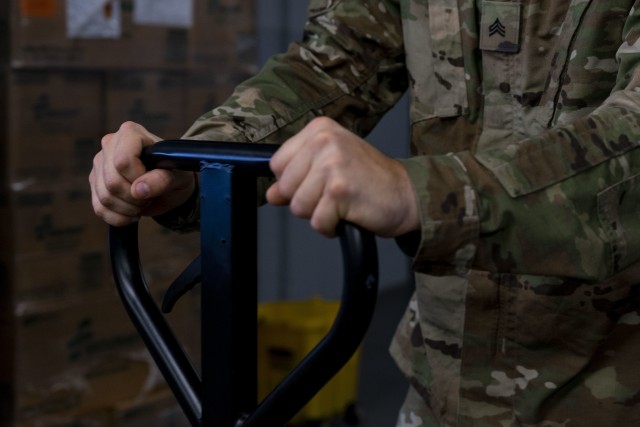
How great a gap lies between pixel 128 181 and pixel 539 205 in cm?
48

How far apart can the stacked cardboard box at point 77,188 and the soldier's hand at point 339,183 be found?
6.62 feet

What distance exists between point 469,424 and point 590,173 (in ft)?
1.87

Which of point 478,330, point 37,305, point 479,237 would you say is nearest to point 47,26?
point 37,305

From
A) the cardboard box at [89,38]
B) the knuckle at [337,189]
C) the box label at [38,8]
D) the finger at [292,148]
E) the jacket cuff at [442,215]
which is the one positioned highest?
the finger at [292,148]

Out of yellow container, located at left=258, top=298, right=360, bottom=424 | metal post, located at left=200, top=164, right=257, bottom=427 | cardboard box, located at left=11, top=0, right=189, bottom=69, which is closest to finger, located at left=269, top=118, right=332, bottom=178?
metal post, located at left=200, top=164, right=257, bottom=427

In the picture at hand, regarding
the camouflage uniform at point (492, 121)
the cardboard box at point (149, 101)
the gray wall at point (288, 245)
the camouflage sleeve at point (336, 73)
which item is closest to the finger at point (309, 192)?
the camouflage uniform at point (492, 121)

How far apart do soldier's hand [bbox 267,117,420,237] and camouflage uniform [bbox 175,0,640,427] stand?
0.21 meters

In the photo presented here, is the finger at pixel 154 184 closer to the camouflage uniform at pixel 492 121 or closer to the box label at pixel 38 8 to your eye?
the camouflage uniform at pixel 492 121

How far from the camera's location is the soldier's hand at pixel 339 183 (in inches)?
36.5

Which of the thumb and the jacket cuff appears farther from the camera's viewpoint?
the thumb

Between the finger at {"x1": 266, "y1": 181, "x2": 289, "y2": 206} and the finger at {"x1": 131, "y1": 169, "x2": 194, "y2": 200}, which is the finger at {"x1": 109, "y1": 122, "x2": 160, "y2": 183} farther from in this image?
the finger at {"x1": 266, "y1": 181, "x2": 289, "y2": 206}

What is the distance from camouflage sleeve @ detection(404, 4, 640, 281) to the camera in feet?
3.22

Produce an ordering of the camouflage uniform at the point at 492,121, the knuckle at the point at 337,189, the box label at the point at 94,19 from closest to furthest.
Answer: the knuckle at the point at 337,189
the camouflage uniform at the point at 492,121
the box label at the point at 94,19

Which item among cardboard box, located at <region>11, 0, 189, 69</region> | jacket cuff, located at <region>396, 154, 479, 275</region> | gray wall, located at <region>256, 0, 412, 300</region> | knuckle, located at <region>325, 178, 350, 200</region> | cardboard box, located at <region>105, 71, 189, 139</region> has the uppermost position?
knuckle, located at <region>325, 178, 350, 200</region>
